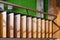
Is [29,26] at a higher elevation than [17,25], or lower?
lower

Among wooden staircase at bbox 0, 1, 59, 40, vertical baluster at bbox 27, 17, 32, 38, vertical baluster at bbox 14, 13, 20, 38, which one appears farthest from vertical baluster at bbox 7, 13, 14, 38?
vertical baluster at bbox 27, 17, 32, 38

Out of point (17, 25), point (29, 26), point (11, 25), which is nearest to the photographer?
point (11, 25)

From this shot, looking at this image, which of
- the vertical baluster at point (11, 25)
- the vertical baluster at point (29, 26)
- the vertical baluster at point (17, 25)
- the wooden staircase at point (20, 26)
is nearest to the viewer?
the wooden staircase at point (20, 26)

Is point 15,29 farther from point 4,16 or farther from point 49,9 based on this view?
point 49,9

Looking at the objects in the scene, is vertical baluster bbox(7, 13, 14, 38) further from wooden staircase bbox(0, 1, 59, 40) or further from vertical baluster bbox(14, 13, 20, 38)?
vertical baluster bbox(14, 13, 20, 38)

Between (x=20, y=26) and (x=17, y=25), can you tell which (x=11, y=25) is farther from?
(x=20, y=26)

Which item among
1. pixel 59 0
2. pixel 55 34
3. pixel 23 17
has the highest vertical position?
pixel 59 0

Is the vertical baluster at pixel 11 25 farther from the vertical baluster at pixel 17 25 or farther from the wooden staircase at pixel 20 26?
the vertical baluster at pixel 17 25

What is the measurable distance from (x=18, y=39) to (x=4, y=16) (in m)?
0.61

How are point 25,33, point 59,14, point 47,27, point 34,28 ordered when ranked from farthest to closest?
point 59,14 → point 47,27 → point 34,28 → point 25,33

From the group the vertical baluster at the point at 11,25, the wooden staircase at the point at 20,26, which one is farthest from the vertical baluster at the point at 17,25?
the vertical baluster at the point at 11,25

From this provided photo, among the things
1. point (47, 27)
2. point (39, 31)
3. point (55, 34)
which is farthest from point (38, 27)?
point (55, 34)

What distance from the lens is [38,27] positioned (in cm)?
473

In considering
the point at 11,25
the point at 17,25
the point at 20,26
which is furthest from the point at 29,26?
the point at 11,25
